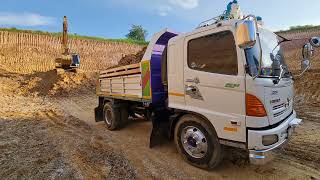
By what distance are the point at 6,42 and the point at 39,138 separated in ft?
95.9

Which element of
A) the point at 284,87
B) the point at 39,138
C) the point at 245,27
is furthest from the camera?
the point at 39,138

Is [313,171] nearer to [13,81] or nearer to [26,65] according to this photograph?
[13,81]

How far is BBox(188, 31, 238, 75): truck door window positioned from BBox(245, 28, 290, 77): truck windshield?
233 millimetres

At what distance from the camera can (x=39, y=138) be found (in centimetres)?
680

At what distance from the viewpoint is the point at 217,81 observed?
438 cm

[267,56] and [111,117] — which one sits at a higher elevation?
[267,56]

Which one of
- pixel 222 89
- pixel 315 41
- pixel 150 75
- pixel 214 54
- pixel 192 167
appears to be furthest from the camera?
pixel 150 75

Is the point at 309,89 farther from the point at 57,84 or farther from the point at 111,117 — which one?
the point at 57,84

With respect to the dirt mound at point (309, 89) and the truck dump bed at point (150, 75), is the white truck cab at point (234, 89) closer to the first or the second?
the truck dump bed at point (150, 75)

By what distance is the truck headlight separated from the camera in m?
4.02

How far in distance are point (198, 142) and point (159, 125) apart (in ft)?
4.31

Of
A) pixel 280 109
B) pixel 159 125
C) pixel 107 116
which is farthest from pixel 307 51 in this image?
pixel 107 116

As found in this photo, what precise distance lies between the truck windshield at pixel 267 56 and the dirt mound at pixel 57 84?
1485cm

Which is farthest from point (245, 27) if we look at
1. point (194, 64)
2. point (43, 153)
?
point (43, 153)
